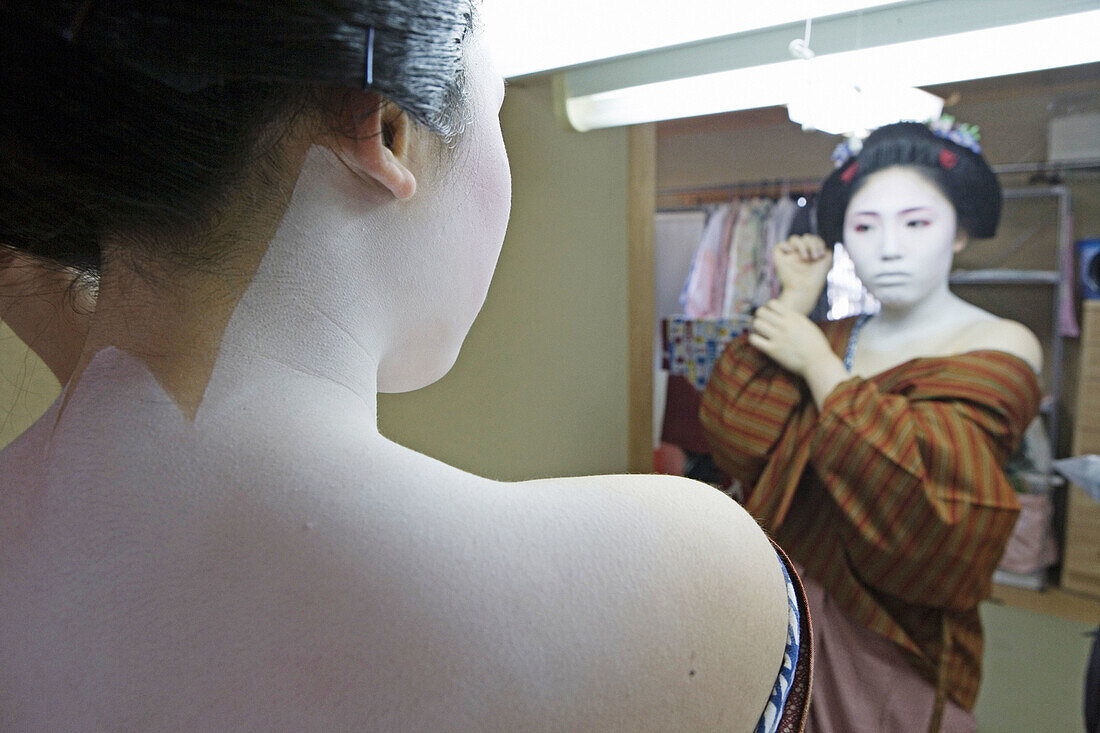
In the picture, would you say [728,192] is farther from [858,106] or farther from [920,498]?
[920,498]

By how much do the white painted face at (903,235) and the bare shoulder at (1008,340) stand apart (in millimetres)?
95

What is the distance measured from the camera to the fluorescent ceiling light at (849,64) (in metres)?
0.88

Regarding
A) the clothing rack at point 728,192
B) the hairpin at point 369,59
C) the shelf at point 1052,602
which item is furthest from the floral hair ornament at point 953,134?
the hairpin at point 369,59

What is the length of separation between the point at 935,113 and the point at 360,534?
1.23 metres

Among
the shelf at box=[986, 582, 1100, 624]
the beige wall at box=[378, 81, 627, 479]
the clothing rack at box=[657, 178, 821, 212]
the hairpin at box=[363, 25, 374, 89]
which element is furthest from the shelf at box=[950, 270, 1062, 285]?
the hairpin at box=[363, 25, 374, 89]

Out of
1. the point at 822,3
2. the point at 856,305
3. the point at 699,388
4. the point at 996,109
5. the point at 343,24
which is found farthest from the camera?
the point at 699,388

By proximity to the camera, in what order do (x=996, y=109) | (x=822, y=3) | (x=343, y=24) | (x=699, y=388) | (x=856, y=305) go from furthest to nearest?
(x=699, y=388), (x=856, y=305), (x=996, y=109), (x=822, y=3), (x=343, y=24)

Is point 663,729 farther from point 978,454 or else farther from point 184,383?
point 978,454

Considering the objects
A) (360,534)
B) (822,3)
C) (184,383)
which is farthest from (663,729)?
(822,3)

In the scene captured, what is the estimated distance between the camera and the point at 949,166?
118 cm

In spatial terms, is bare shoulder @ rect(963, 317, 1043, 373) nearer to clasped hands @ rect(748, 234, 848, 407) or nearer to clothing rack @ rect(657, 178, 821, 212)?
clasped hands @ rect(748, 234, 848, 407)

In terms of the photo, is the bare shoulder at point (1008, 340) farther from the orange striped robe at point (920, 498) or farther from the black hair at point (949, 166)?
the black hair at point (949, 166)

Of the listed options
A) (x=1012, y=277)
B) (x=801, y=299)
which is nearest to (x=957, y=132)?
(x=1012, y=277)

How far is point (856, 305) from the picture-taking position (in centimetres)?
129
